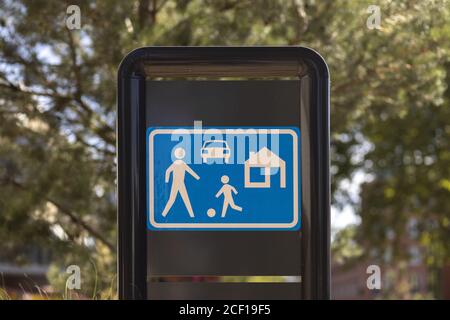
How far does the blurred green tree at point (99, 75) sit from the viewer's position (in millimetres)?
10219

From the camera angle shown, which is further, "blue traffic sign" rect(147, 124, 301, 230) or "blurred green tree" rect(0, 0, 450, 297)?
"blurred green tree" rect(0, 0, 450, 297)

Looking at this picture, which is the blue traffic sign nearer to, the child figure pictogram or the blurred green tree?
the child figure pictogram

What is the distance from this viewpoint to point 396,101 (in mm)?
11117

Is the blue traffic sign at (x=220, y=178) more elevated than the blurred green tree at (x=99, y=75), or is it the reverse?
the blurred green tree at (x=99, y=75)

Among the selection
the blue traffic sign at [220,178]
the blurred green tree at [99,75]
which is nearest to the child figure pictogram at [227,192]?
the blue traffic sign at [220,178]

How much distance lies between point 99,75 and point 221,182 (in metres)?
7.07

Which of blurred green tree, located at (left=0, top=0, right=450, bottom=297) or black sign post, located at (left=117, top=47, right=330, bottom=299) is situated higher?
blurred green tree, located at (left=0, top=0, right=450, bottom=297)

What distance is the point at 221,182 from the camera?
12.9ft

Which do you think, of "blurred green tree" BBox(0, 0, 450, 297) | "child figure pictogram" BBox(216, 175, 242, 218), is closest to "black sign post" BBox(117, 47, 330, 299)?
"child figure pictogram" BBox(216, 175, 242, 218)

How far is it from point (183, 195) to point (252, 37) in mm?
6661

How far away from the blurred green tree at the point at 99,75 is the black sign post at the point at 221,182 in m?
5.47

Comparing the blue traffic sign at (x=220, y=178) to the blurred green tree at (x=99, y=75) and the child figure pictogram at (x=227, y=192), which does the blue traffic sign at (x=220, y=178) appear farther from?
the blurred green tree at (x=99, y=75)

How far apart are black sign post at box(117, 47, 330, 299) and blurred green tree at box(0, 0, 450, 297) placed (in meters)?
5.47

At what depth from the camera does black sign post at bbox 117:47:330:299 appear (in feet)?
12.9
